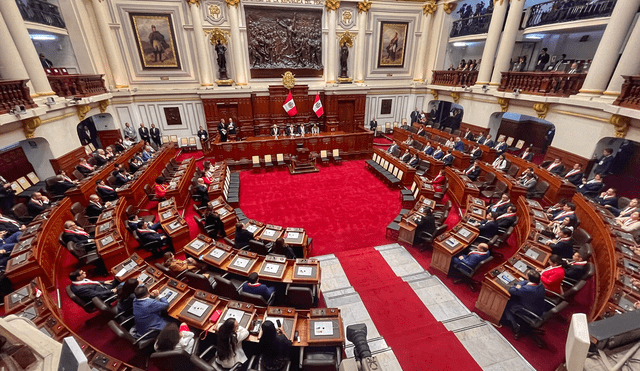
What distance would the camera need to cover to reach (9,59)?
9328 mm

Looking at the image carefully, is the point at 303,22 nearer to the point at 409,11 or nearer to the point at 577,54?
the point at 409,11

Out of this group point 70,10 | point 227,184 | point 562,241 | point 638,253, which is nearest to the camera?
point 638,253

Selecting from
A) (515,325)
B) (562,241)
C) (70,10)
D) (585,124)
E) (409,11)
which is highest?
(409,11)

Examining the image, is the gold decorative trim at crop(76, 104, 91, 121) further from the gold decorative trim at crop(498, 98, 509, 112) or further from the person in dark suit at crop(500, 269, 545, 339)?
the gold decorative trim at crop(498, 98, 509, 112)

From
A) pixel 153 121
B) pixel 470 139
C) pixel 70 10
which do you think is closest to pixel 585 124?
pixel 470 139

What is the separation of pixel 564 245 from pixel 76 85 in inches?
725

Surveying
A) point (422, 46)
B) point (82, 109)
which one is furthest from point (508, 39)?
point (82, 109)

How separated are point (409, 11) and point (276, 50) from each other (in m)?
9.28

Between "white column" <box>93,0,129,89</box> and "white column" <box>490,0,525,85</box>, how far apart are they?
20.2 metres

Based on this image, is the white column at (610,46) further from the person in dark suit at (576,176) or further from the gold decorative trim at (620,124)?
the person in dark suit at (576,176)

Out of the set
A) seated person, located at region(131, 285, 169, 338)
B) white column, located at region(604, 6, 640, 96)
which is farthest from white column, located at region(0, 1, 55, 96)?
white column, located at region(604, 6, 640, 96)

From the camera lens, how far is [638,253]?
5.63 m

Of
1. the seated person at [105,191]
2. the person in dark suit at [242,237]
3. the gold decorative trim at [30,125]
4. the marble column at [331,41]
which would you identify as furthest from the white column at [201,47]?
the person in dark suit at [242,237]

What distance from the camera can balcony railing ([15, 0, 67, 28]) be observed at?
10825 mm
